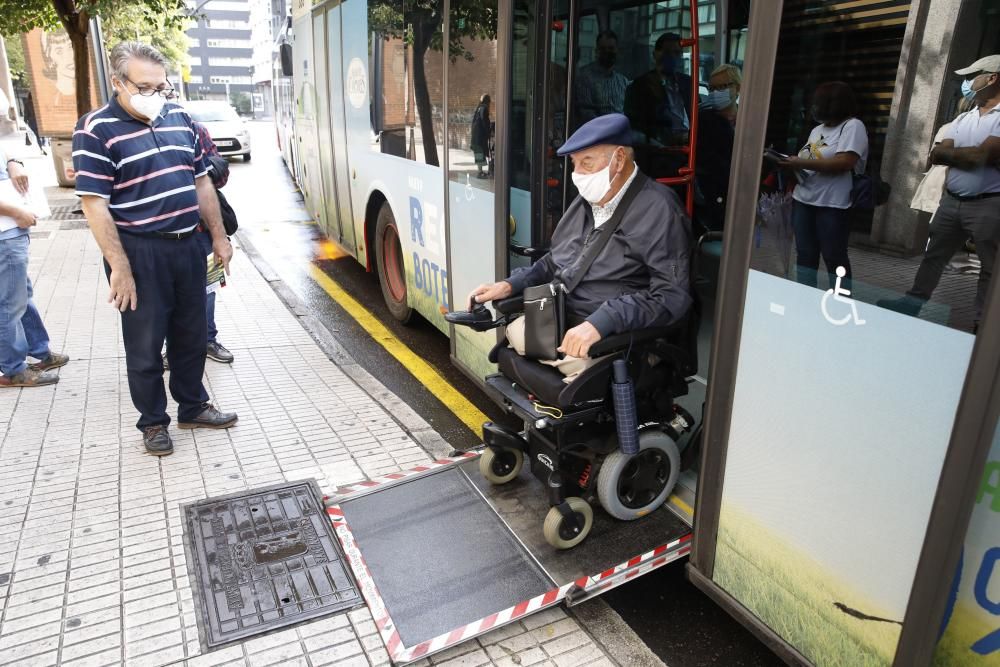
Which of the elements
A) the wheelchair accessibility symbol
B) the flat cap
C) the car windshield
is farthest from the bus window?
the car windshield

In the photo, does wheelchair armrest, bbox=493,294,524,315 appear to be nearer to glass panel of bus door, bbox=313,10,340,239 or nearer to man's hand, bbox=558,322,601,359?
man's hand, bbox=558,322,601,359

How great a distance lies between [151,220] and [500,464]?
A: 7.16 feet

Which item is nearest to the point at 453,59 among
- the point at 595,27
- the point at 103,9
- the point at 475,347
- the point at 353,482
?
the point at 595,27

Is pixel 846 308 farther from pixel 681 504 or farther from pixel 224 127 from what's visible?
pixel 224 127

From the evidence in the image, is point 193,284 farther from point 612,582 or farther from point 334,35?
point 334,35

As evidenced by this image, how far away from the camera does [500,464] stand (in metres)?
3.46

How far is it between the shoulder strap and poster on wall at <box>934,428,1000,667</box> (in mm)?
1621

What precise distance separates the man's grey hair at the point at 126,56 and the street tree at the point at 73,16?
8601mm

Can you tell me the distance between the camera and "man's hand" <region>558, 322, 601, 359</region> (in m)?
2.70

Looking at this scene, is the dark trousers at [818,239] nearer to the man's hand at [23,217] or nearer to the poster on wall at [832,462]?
the poster on wall at [832,462]

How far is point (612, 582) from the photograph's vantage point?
276 cm

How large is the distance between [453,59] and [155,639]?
3.34m

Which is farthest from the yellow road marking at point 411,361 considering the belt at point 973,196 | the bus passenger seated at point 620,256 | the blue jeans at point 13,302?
the belt at point 973,196

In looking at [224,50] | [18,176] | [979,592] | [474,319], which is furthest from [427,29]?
[224,50]
